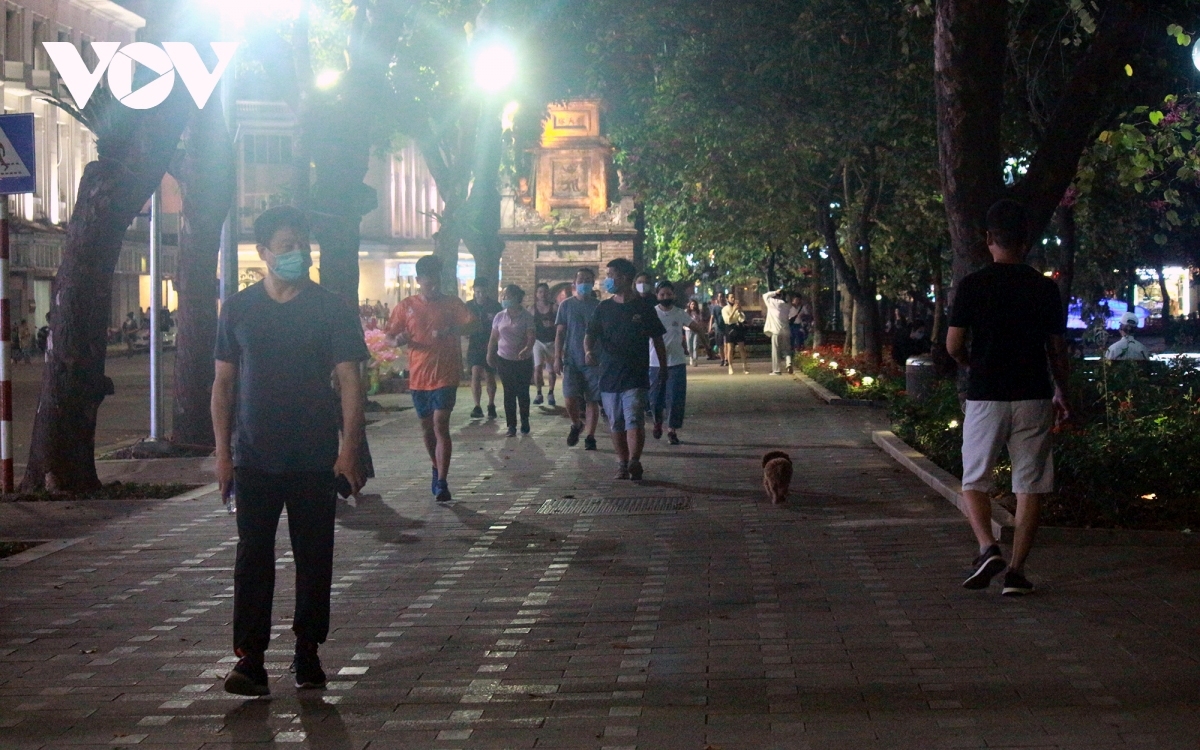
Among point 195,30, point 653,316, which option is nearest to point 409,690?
point 653,316

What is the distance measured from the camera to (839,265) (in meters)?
31.9

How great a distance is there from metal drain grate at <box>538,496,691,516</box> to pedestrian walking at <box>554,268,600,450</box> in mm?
3988

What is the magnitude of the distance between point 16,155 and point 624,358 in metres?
4.94

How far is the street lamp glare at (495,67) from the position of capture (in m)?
25.5

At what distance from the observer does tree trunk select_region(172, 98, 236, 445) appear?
16703 millimetres

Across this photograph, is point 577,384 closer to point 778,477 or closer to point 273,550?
point 778,477

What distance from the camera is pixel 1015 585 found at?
25.3 ft

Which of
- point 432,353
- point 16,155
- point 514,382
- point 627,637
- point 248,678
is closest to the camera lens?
point 248,678

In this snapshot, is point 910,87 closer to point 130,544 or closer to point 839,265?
point 839,265

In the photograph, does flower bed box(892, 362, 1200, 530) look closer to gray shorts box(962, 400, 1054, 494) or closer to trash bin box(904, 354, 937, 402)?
gray shorts box(962, 400, 1054, 494)

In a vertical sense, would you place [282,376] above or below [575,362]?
above

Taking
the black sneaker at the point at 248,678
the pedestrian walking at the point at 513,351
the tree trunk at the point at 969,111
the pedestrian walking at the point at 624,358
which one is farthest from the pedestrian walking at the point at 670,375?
the black sneaker at the point at 248,678

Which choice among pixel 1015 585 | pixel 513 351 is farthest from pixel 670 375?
pixel 1015 585

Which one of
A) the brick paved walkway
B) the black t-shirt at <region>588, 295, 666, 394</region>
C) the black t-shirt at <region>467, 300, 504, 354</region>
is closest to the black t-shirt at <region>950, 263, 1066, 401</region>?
the brick paved walkway
